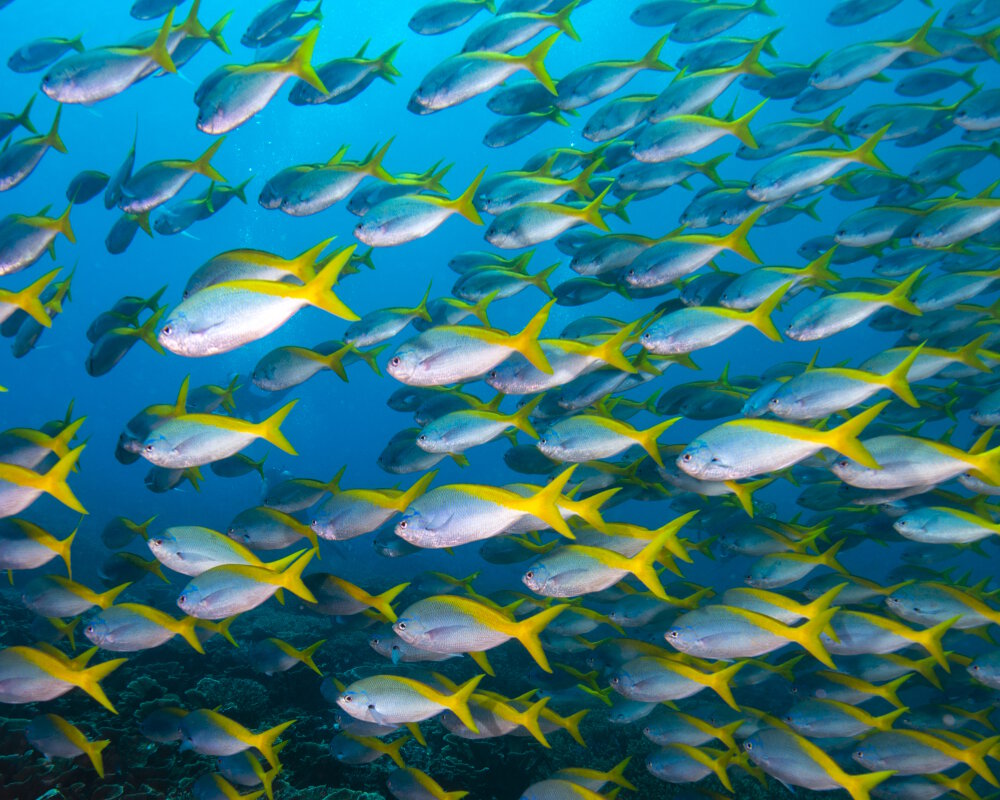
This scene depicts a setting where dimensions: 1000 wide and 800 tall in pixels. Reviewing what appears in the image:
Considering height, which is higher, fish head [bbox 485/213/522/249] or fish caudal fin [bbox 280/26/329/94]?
fish caudal fin [bbox 280/26/329/94]

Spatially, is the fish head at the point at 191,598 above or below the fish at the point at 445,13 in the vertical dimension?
below

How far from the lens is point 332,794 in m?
4.10

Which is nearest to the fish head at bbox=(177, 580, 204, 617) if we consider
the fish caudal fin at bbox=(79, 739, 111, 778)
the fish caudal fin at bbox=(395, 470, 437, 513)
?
the fish caudal fin at bbox=(79, 739, 111, 778)

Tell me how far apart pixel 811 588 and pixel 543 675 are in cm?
266

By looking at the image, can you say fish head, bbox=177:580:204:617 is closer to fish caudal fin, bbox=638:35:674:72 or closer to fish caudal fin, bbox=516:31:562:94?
fish caudal fin, bbox=516:31:562:94

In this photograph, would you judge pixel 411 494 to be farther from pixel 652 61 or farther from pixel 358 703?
pixel 652 61

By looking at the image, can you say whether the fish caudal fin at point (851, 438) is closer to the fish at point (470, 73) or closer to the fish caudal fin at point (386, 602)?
the fish caudal fin at point (386, 602)

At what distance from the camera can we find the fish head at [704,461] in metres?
3.59

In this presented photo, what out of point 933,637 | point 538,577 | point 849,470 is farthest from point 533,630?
point 933,637

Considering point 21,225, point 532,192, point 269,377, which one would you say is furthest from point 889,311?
point 21,225

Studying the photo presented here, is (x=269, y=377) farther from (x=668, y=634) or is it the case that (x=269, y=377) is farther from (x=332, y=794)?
(x=668, y=634)

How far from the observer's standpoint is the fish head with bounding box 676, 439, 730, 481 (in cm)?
359

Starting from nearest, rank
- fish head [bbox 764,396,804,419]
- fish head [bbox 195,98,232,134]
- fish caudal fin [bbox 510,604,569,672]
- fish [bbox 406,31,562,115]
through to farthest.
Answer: fish caudal fin [bbox 510,604,569,672]
fish head [bbox 764,396,804,419]
fish head [bbox 195,98,232,134]
fish [bbox 406,31,562,115]

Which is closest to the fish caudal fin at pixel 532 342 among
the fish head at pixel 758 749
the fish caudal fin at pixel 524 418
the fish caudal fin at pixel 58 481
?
the fish caudal fin at pixel 524 418
